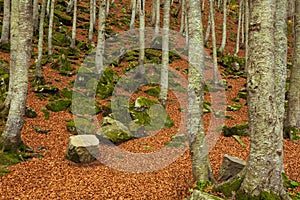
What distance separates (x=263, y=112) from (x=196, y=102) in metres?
1.42

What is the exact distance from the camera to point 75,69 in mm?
15336

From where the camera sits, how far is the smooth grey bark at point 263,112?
3.89 m

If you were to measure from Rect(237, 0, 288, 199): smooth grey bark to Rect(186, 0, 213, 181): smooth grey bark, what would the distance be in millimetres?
Answer: 1028

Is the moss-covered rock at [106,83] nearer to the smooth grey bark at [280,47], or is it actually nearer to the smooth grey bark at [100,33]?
the smooth grey bark at [100,33]

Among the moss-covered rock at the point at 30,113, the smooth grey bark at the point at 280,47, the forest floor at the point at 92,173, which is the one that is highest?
the smooth grey bark at the point at 280,47

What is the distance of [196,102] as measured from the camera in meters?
4.96

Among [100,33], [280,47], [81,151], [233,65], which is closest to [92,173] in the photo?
[81,151]

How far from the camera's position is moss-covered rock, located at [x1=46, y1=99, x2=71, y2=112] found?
35.4 feet

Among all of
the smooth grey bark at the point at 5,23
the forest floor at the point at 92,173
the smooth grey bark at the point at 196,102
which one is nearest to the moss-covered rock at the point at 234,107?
the forest floor at the point at 92,173


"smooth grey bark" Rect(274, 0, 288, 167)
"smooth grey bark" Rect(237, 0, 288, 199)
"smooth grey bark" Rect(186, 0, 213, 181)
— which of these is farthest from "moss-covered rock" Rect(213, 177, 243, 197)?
"smooth grey bark" Rect(274, 0, 288, 167)

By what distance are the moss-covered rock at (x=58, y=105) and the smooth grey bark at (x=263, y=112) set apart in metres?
9.21

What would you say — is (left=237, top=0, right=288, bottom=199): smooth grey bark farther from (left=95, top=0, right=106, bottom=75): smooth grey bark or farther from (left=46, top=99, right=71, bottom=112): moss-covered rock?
(left=95, top=0, right=106, bottom=75): smooth grey bark

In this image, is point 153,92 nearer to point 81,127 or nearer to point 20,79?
point 81,127

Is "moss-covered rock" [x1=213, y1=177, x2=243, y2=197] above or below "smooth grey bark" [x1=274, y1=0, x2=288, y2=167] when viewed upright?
below
